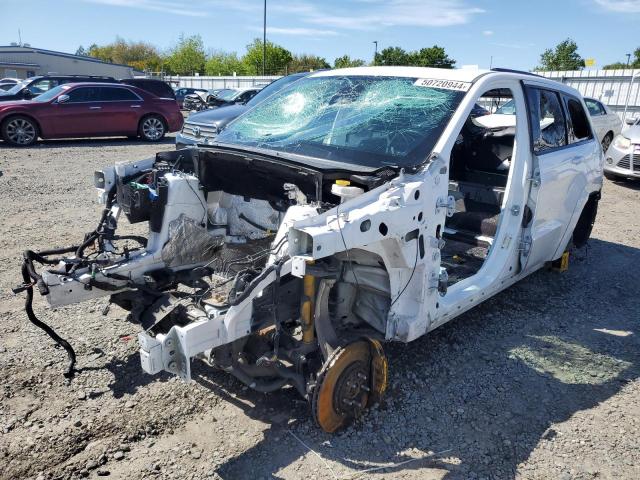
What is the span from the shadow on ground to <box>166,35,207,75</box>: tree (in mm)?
73771

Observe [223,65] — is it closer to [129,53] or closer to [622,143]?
[129,53]

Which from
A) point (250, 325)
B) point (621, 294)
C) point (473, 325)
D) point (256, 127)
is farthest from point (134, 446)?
point (621, 294)

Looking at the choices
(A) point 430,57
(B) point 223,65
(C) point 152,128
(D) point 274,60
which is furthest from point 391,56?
(C) point 152,128

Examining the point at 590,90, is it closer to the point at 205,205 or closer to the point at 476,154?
the point at 476,154

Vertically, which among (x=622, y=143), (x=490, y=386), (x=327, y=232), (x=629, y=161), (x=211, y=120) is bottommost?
(x=490, y=386)

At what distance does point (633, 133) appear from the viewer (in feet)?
35.8

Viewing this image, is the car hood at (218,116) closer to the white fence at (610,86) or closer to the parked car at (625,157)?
the parked car at (625,157)

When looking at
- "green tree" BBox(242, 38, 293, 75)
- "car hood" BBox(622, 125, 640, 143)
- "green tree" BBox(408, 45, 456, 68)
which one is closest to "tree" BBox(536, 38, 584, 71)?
"green tree" BBox(408, 45, 456, 68)

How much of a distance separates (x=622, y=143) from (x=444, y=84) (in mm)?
8991

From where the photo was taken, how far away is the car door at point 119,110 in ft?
46.9

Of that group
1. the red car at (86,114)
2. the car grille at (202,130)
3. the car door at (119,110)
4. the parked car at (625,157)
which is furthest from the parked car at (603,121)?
the car door at (119,110)

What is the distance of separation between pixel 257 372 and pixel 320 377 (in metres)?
0.40

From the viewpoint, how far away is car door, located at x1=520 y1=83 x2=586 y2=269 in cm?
425

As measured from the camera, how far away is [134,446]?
289 cm
